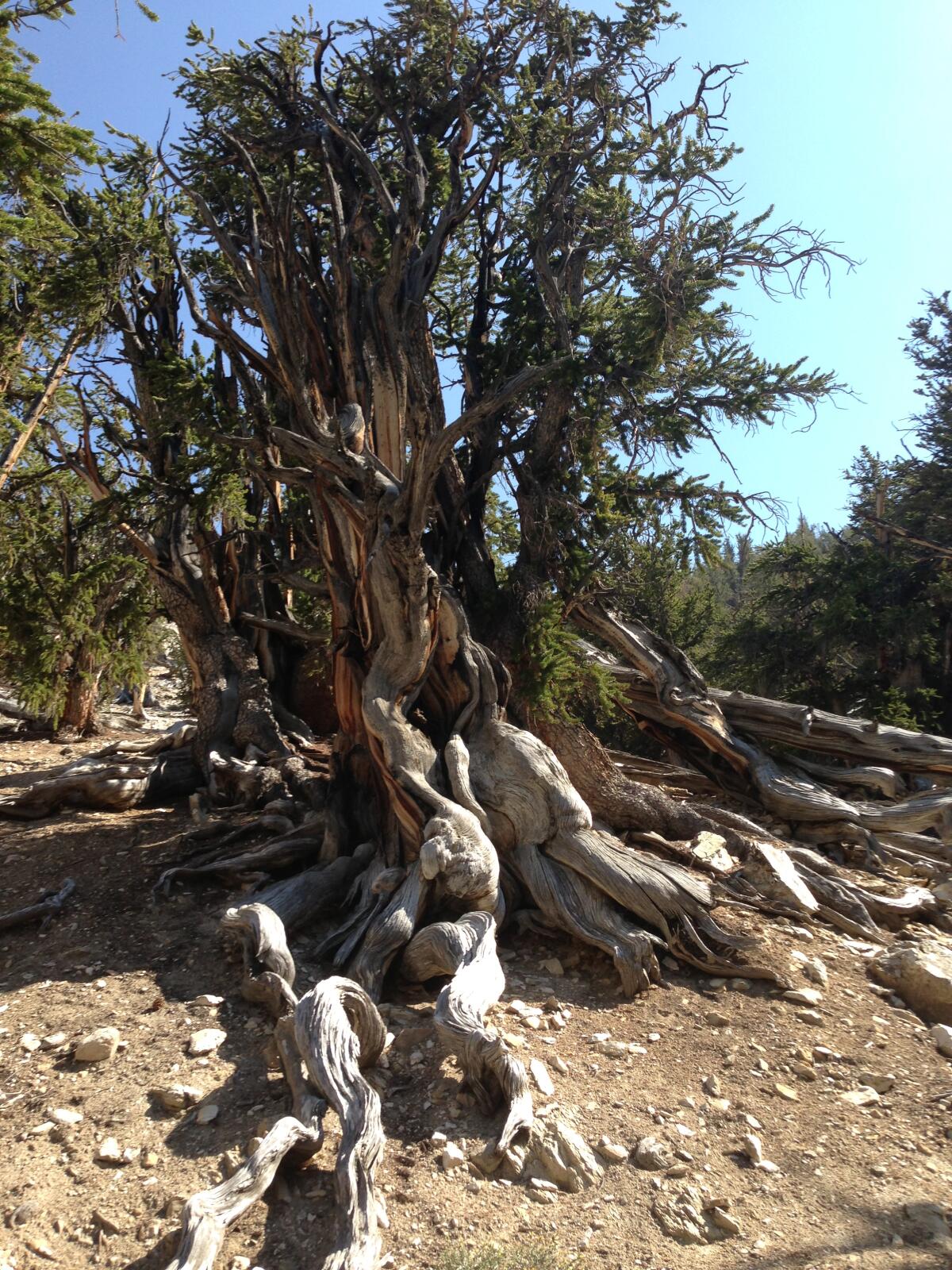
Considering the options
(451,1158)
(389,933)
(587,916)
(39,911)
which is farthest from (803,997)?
(39,911)

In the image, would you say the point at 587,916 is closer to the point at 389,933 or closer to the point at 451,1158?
the point at 389,933

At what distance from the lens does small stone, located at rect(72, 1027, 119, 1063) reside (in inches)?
167

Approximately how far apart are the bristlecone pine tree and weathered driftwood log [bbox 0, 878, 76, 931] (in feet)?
3.52

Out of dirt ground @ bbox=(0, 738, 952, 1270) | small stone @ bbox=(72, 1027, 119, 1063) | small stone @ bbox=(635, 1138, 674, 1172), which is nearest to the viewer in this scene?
dirt ground @ bbox=(0, 738, 952, 1270)

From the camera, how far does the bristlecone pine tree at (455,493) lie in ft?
20.2

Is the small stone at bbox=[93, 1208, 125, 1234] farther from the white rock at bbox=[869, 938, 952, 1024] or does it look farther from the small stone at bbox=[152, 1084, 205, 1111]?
the white rock at bbox=[869, 938, 952, 1024]

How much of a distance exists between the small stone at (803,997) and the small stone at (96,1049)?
3712 mm

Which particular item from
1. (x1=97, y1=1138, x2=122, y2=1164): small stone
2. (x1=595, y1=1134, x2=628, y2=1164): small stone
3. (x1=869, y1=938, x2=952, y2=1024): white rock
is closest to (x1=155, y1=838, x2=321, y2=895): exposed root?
(x1=97, y1=1138, x2=122, y2=1164): small stone

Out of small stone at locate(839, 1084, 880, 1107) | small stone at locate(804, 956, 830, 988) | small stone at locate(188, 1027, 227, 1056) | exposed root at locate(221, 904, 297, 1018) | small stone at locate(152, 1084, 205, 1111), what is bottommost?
small stone at locate(839, 1084, 880, 1107)

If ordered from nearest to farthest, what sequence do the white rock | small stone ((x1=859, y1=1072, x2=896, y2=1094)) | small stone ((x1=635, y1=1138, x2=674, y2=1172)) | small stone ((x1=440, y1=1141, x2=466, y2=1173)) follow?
1. small stone ((x1=440, y1=1141, x2=466, y2=1173))
2. small stone ((x1=635, y1=1138, x2=674, y2=1172))
3. small stone ((x1=859, y1=1072, x2=896, y2=1094))
4. the white rock

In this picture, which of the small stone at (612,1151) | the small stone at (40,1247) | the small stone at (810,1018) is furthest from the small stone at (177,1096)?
the small stone at (810,1018)

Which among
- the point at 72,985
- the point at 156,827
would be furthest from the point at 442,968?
the point at 156,827

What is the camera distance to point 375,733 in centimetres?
637

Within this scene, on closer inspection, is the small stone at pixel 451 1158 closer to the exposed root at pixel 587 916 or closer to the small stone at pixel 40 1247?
the small stone at pixel 40 1247
